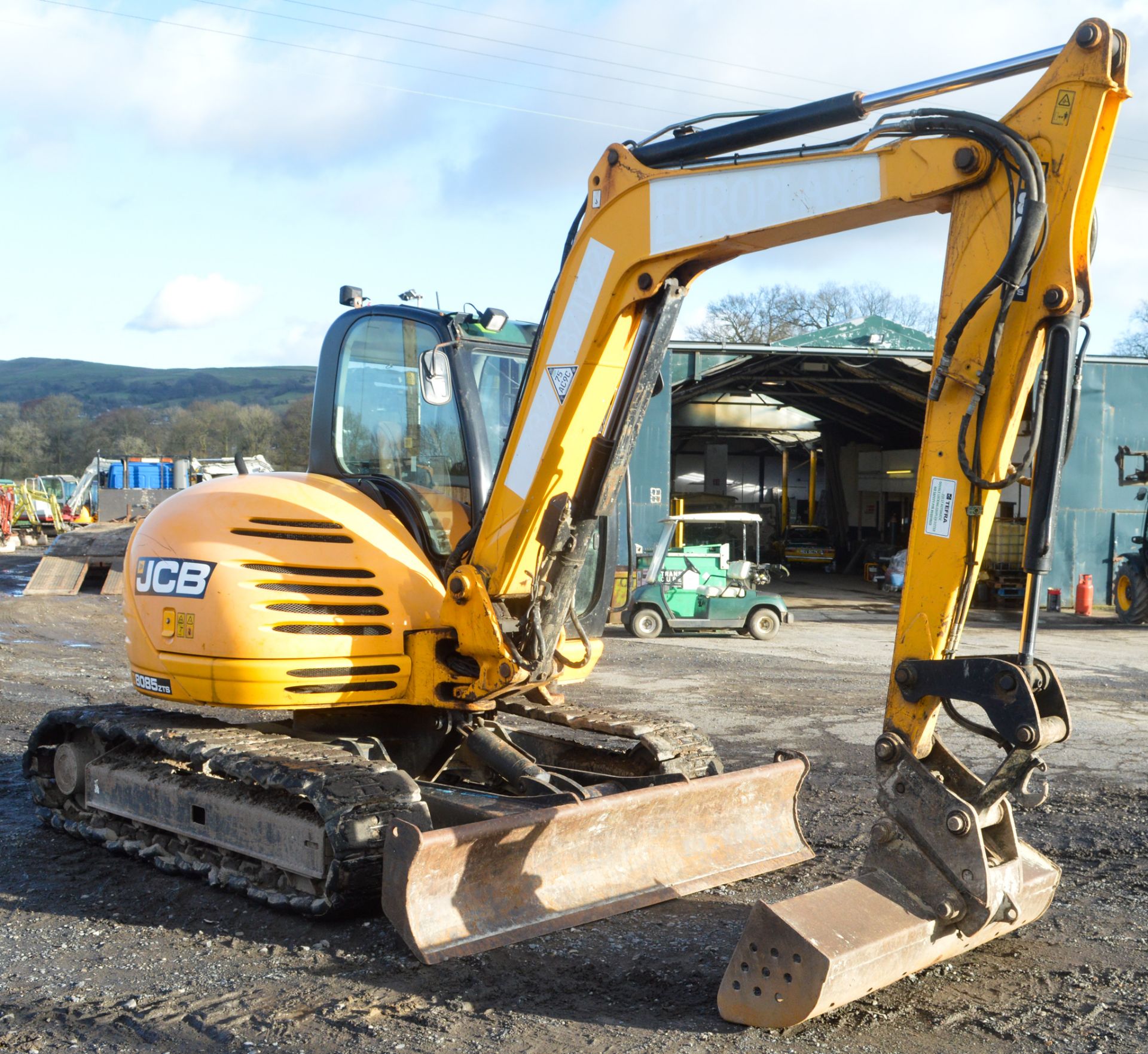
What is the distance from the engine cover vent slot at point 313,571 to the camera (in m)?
5.39

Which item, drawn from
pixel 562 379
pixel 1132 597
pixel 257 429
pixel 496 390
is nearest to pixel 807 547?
pixel 1132 597

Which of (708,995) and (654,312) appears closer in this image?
(708,995)

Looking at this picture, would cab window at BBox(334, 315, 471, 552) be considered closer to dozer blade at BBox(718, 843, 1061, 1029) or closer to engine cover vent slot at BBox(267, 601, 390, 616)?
engine cover vent slot at BBox(267, 601, 390, 616)

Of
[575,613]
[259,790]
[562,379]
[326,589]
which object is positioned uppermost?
[562,379]

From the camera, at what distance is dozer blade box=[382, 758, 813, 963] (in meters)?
4.38

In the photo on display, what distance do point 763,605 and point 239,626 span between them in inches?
472

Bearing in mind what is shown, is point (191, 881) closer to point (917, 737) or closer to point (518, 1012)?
point (518, 1012)

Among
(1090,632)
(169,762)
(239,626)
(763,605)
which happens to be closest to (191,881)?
(169,762)

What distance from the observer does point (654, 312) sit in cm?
514

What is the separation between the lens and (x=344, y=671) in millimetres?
5406

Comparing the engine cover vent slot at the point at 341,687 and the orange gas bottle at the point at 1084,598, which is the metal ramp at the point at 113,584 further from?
the orange gas bottle at the point at 1084,598

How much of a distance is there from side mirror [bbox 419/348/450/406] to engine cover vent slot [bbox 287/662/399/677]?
50.2 inches

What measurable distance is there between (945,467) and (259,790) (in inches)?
127

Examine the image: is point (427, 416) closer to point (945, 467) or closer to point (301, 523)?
point (301, 523)
